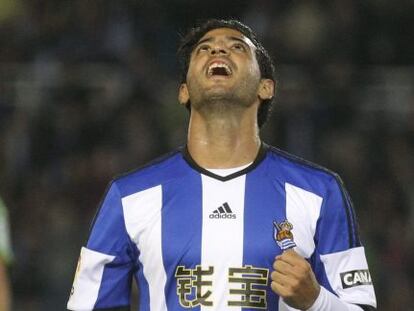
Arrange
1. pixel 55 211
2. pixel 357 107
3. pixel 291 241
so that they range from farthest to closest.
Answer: pixel 357 107 < pixel 55 211 < pixel 291 241

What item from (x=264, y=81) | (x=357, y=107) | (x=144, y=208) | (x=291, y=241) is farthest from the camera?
(x=357, y=107)

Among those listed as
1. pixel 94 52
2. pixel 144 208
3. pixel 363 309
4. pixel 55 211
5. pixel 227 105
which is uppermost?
pixel 94 52

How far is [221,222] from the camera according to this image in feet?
14.4

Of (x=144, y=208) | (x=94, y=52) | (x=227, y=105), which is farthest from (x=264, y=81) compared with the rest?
(x=94, y=52)

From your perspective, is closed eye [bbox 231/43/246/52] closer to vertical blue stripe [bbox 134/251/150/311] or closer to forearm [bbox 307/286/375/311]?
vertical blue stripe [bbox 134/251/150/311]

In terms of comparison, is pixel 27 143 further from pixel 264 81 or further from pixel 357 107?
pixel 264 81

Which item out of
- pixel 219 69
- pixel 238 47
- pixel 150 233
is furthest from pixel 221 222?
pixel 238 47

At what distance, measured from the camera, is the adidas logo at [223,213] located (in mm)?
4395

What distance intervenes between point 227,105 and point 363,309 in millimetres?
906

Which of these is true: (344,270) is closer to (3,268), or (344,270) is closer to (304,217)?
(304,217)

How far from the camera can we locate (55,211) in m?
8.05

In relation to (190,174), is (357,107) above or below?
above

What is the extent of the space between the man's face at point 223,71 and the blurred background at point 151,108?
326 centimetres

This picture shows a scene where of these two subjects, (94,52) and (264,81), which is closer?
(264,81)
